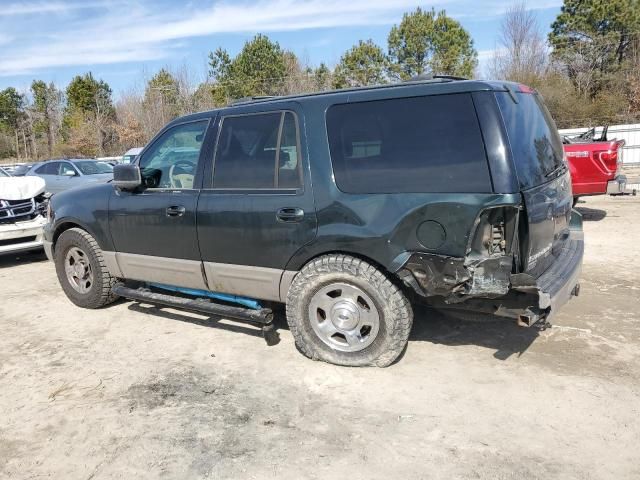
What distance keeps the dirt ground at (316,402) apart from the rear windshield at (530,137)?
143 centimetres

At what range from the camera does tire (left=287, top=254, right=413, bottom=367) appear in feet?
12.3

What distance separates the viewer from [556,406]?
3.34 meters

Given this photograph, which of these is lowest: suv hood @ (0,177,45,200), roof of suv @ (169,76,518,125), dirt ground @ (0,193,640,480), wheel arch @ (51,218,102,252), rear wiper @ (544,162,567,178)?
dirt ground @ (0,193,640,480)

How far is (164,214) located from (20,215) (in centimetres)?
459

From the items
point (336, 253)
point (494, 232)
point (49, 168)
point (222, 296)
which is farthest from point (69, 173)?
point (494, 232)

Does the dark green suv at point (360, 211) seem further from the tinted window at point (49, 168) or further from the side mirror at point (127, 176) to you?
the tinted window at point (49, 168)

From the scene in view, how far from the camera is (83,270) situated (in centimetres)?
562

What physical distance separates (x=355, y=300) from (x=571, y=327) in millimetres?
2098

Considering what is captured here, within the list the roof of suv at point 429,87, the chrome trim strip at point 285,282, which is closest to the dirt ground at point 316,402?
the chrome trim strip at point 285,282

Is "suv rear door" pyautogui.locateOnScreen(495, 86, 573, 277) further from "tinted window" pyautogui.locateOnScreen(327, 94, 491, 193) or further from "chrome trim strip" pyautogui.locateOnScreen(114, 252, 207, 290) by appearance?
"chrome trim strip" pyautogui.locateOnScreen(114, 252, 207, 290)

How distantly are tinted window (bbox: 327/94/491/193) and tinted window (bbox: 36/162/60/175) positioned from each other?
1481 cm

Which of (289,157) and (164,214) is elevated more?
(289,157)

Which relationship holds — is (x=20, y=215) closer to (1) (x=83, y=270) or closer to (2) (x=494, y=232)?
(1) (x=83, y=270)

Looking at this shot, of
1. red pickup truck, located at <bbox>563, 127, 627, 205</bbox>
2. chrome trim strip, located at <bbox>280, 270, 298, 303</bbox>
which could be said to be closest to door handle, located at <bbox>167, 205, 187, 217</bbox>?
chrome trim strip, located at <bbox>280, 270, 298, 303</bbox>
